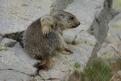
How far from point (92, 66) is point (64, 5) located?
331 cm

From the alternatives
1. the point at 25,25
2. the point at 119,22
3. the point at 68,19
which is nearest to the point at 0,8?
the point at 25,25

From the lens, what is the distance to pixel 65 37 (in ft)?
32.8

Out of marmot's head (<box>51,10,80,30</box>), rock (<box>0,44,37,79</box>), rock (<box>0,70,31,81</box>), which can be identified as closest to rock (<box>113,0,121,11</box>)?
marmot's head (<box>51,10,80,30</box>)

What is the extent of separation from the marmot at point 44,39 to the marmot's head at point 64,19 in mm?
60

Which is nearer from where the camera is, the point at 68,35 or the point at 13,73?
the point at 13,73

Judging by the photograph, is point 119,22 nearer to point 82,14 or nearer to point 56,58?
point 82,14

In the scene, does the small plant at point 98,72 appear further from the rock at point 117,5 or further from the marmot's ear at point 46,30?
the rock at point 117,5

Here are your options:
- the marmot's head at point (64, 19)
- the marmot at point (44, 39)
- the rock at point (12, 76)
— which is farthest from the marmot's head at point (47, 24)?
the rock at point (12, 76)

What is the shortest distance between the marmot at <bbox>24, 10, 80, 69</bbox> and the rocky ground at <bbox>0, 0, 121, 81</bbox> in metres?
0.13

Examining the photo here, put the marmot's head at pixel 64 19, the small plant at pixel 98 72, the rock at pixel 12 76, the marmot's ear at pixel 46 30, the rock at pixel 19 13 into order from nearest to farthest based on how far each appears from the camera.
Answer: the rock at pixel 12 76 < the small plant at pixel 98 72 < the marmot's ear at pixel 46 30 < the marmot's head at pixel 64 19 < the rock at pixel 19 13

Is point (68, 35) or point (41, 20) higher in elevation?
point (41, 20)

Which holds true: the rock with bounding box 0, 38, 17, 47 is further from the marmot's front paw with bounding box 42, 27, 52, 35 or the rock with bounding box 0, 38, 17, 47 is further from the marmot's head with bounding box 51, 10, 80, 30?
the marmot's head with bounding box 51, 10, 80, 30

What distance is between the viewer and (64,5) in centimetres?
1176

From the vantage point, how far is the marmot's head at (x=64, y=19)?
942cm
